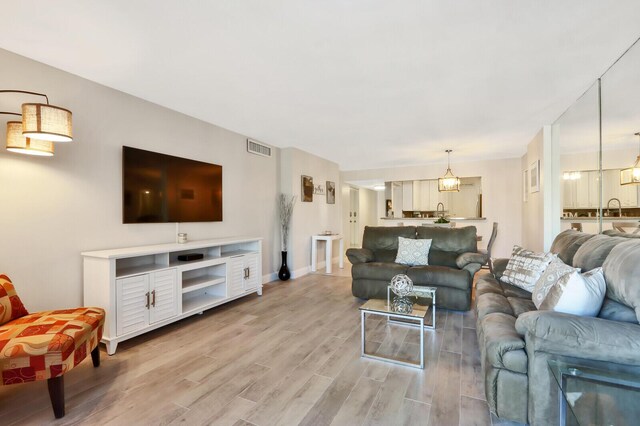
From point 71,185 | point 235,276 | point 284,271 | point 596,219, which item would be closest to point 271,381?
point 235,276

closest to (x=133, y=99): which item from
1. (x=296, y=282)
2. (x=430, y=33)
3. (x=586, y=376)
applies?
(x=430, y=33)

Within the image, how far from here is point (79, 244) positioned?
261 centimetres

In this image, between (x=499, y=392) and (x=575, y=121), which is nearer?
(x=499, y=392)

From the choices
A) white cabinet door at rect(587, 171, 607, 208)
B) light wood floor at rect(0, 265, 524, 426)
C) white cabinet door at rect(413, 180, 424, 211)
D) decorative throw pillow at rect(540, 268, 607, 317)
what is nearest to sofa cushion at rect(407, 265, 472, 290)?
light wood floor at rect(0, 265, 524, 426)

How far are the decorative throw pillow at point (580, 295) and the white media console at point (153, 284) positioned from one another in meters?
3.06

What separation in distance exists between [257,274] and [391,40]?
3248mm

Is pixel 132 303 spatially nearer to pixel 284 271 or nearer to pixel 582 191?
pixel 284 271

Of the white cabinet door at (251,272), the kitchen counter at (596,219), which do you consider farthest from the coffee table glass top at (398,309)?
the white cabinet door at (251,272)

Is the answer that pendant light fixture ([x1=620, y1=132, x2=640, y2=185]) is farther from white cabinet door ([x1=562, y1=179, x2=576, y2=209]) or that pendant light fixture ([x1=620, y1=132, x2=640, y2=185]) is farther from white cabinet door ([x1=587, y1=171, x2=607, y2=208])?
white cabinet door ([x1=562, y1=179, x2=576, y2=209])

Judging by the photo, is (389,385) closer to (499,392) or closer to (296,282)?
(499,392)

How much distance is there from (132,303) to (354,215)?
7.88m

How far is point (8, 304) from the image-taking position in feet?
6.28

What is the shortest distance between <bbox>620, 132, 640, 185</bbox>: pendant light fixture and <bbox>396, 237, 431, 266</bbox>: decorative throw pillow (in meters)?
2.00

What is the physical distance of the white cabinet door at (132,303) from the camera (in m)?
2.44
